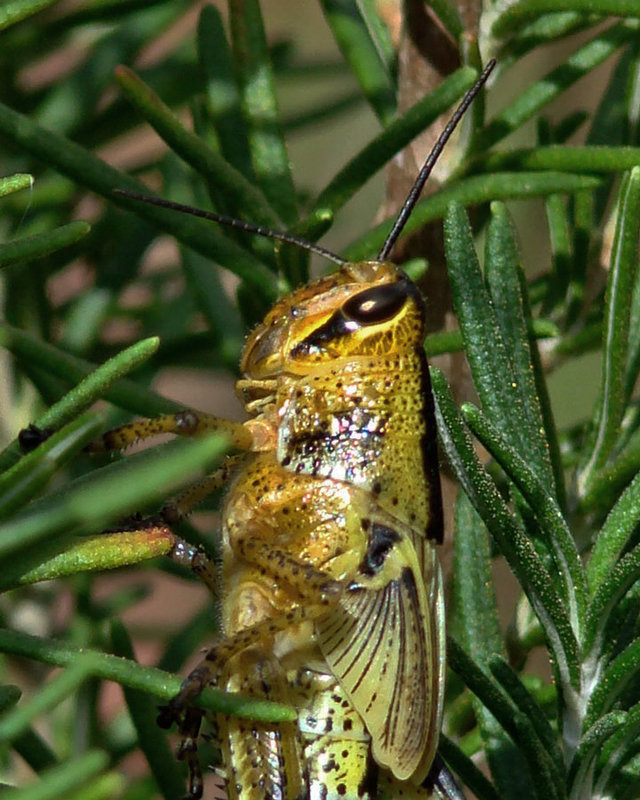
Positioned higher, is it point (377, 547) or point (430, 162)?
point (430, 162)

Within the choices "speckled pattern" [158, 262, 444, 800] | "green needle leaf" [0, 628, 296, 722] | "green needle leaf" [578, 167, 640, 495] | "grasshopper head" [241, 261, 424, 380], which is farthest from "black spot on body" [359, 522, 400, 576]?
"green needle leaf" [0, 628, 296, 722]

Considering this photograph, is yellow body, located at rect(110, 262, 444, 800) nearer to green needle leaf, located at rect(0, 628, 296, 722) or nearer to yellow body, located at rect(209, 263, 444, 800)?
yellow body, located at rect(209, 263, 444, 800)

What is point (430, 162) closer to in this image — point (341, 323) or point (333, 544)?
point (341, 323)

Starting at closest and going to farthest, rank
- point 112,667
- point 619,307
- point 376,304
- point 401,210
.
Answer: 1. point 112,667
2. point 619,307
3. point 401,210
4. point 376,304

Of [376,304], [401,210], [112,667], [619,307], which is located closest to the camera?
[112,667]

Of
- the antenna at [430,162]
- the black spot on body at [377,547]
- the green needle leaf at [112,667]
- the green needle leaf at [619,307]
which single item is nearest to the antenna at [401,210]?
the antenna at [430,162]

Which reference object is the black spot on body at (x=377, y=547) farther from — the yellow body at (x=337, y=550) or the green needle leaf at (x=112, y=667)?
the green needle leaf at (x=112, y=667)

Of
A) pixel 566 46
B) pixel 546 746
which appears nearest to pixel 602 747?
pixel 546 746

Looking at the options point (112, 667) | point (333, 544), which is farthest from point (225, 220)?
point (112, 667)
